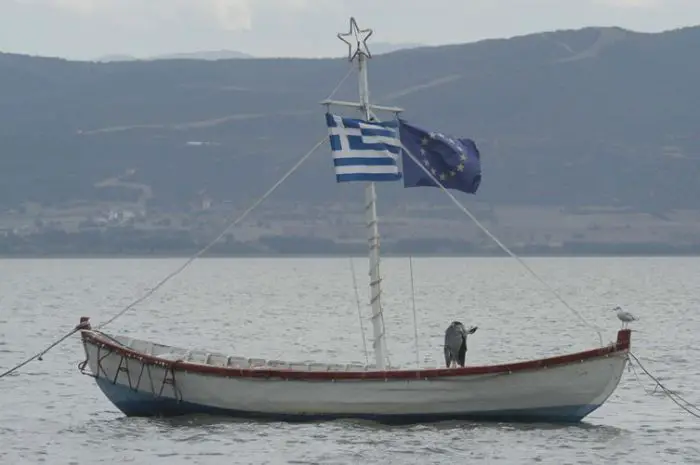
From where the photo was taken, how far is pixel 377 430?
1593 inches

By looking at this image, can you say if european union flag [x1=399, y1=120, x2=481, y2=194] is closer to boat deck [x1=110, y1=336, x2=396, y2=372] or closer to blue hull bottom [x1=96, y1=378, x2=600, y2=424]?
boat deck [x1=110, y1=336, x2=396, y2=372]

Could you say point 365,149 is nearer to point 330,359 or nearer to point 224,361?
point 224,361

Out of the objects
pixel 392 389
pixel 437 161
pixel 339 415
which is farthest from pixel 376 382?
pixel 437 161

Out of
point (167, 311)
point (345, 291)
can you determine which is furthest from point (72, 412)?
point (345, 291)

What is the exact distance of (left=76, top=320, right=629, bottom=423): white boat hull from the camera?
39.8 m

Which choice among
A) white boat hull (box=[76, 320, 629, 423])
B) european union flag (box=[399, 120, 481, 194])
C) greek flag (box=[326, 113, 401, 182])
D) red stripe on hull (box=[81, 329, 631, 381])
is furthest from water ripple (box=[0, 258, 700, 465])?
greek flag (box=[326, 113, 401, 182])

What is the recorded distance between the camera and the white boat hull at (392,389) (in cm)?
3978

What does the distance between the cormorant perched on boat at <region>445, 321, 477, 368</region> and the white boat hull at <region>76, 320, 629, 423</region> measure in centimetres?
191

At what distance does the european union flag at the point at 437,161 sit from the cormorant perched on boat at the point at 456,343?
342cm

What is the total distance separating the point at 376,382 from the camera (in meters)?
40.0

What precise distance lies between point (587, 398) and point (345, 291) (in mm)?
114385

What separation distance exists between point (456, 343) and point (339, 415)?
344cm

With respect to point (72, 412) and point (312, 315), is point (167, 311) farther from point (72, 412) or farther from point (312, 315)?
point (72, 412)

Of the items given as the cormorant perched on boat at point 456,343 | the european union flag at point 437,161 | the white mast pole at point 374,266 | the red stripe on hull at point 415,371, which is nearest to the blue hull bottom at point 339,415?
the red stripe on hull at point 415,371
